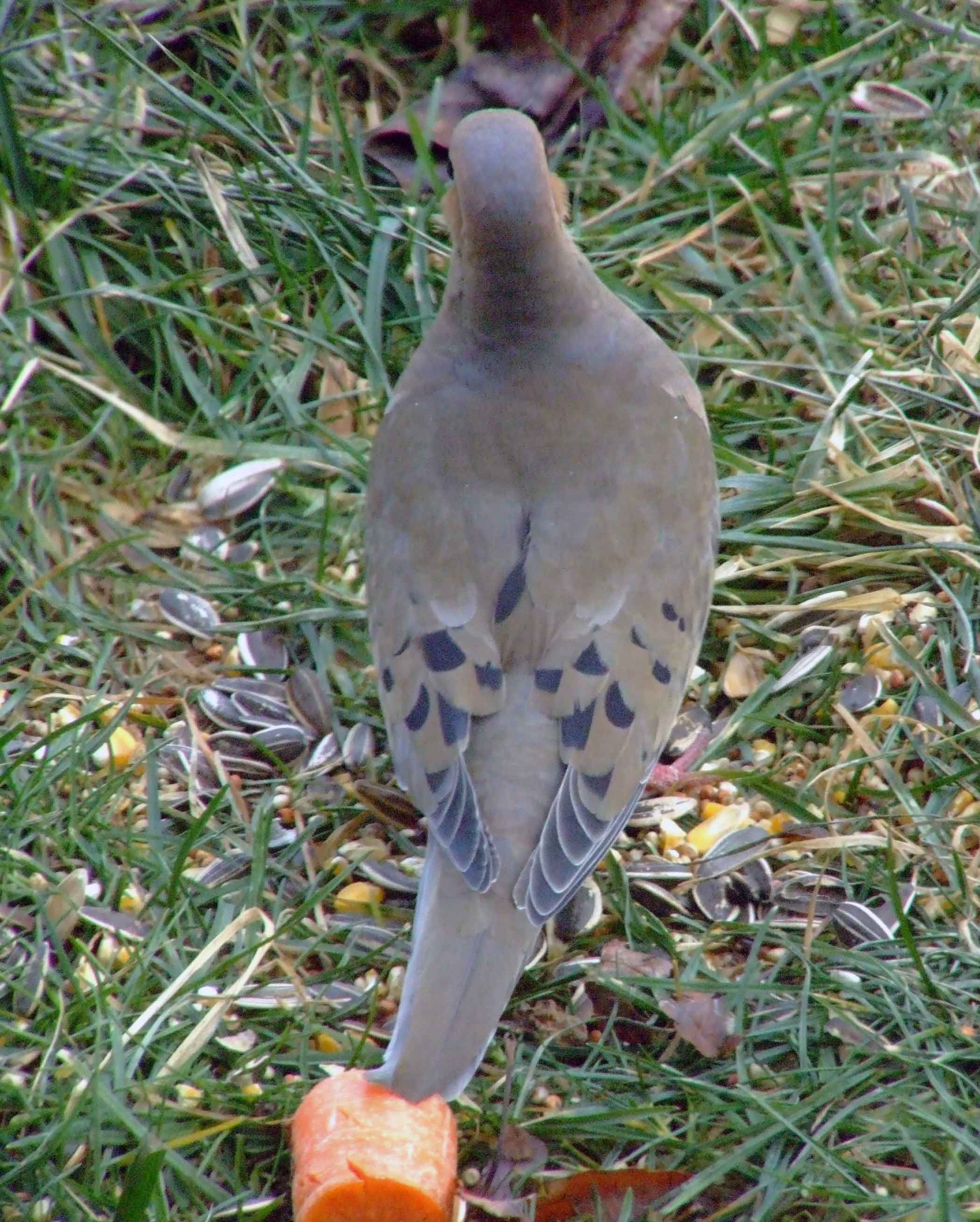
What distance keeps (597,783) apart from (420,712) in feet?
1.33

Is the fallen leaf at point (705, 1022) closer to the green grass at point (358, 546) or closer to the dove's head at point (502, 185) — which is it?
the green grass at point (358, 546)

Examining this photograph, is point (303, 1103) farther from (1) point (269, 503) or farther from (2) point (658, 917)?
(1) point (269, 503)

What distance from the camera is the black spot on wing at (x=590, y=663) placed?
3.62 meters

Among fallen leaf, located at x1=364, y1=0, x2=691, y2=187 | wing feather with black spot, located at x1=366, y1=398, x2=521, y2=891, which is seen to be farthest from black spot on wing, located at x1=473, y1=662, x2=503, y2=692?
fallen leaf, located at x1=364, y1=0, x2=691, y2=187

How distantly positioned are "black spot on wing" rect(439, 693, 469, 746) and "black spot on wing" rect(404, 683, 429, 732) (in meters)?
0.04

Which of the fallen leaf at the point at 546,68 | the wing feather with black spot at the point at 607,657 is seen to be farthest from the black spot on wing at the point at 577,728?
the fallen leaf at the point at 546,68

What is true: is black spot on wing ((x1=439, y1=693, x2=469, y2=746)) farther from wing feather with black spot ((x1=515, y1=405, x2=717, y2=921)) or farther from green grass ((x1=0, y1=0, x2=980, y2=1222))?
green grass ((x1=0, y1=0, x2=980, y2=1222))

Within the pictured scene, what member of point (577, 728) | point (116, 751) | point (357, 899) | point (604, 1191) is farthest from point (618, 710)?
point (116, 751)

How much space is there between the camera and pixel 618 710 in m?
3.60

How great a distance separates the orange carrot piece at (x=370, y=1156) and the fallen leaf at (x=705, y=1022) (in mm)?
641

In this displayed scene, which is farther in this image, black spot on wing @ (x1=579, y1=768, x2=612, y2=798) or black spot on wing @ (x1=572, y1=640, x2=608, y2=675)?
black spot on wing @ (x1=572, y1=640, x2=608, y2=675)

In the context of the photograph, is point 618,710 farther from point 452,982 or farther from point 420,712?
point 452,982

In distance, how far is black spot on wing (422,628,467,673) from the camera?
3.63m

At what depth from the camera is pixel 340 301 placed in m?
5.29
